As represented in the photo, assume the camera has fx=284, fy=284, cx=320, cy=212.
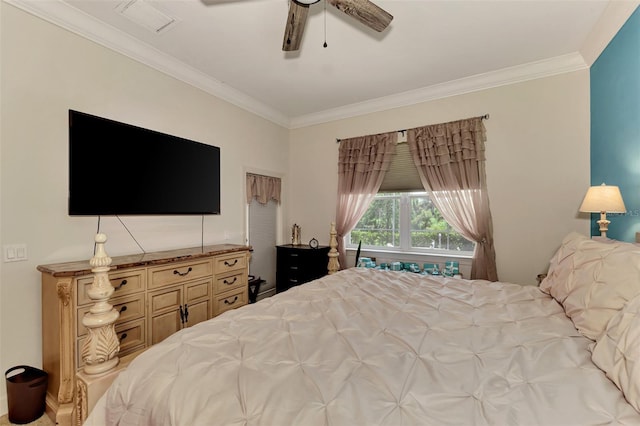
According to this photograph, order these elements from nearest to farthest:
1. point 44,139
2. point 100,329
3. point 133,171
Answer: point 100,329 < point 44,139 < point 133,171

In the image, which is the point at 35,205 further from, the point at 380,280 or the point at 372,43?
the point at 372,43

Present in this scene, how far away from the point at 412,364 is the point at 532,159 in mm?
2982

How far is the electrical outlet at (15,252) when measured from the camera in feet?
6.13

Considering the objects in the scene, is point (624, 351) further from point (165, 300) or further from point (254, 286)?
point (254, 286)

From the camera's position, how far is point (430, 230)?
3641 millimetres

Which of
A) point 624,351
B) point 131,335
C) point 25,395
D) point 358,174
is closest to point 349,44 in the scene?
point 358,174

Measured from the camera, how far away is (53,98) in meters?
2.09

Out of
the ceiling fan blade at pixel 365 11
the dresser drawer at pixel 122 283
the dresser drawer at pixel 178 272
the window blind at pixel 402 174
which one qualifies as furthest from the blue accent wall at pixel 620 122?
the dresser drawer at pixel 122 283

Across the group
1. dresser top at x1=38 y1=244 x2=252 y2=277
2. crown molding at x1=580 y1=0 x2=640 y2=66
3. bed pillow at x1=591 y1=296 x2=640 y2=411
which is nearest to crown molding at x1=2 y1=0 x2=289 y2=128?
dresser top at x1=38 y1=244 x2=252 y2=277

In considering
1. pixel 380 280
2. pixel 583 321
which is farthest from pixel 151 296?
pixel 583 321

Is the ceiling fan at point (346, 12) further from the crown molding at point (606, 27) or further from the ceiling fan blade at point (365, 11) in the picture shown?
the crown molding at point (606, 27)

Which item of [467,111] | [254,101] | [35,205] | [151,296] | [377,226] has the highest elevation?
[254,101]

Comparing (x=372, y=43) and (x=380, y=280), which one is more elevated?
(x=372, y=43)

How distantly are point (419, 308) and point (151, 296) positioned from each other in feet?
6.51
